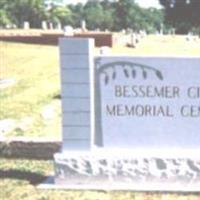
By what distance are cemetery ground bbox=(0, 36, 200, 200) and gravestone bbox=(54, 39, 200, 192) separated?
23cm

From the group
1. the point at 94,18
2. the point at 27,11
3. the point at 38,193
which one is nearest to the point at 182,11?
the point at 27,11

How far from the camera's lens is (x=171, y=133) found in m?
7.03

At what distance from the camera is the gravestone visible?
6.88 meters

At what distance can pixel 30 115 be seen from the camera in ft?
38.4

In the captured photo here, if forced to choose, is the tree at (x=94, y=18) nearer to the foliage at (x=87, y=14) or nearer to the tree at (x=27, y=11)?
the foliage at (x=87, y=14)

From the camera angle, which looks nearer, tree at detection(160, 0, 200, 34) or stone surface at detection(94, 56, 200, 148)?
stone surface at detection(94, 56, 200, 148)

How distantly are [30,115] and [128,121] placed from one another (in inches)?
192

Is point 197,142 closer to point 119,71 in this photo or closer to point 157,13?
point 119,71

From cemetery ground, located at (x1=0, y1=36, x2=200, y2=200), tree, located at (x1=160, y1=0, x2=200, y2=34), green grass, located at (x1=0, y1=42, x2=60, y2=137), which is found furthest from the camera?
tree, located at (x1=160, y1=0, x2=200, y2=34)

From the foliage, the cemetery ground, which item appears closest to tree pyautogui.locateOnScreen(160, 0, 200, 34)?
the foliage

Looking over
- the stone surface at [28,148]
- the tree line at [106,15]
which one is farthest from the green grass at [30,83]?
the tree line at [106,15]

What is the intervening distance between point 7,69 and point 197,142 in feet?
46.3

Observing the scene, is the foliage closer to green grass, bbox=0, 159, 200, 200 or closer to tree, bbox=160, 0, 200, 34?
tree, bbox=160, 0, 200, 34

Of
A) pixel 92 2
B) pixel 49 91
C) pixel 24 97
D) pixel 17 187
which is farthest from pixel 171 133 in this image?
pixel 92 2
